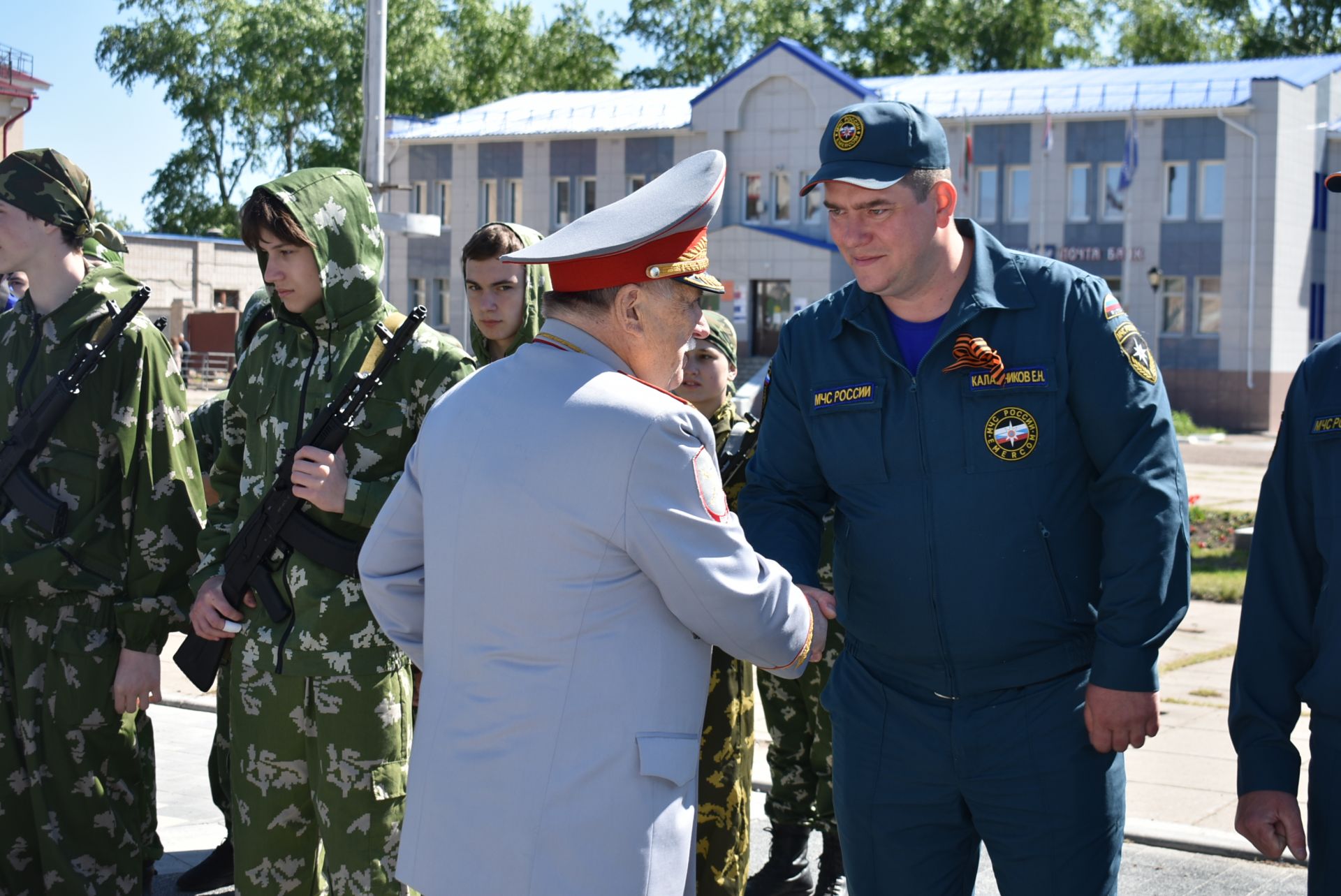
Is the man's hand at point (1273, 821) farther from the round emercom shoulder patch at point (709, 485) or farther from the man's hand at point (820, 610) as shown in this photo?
the round emercom shoulder patch at point (709, 485)

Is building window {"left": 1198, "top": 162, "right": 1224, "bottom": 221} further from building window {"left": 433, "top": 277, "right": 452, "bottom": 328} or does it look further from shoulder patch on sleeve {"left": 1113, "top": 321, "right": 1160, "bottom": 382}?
shoulder patch on sleeve {"left": 1113, "top": 321, "right": 1160, "bottom": 382}

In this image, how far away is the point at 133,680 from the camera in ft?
15.0

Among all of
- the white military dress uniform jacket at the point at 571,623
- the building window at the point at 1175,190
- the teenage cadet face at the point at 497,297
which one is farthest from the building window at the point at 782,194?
the white military dress uniform jacket at the point at 571,623

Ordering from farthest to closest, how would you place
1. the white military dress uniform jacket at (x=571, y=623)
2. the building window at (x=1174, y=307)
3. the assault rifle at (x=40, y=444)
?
the building window at (x=1174, y=307) < the assault rifle at (x=40, y=444) < the white military dress uniform jacket at (x=571, y=623)

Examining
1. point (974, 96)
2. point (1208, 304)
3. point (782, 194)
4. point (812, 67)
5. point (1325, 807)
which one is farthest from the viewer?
point (782, 194)

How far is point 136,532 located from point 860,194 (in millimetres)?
2517

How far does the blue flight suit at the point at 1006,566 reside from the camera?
334cm

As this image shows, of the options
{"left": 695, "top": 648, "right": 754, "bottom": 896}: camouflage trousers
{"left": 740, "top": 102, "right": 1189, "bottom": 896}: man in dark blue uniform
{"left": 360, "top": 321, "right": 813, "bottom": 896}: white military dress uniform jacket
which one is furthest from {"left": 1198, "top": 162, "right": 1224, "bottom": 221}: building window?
{"left": 360, "top": 321, "right": 813, "bottom": 896}: white military dress uniform jacket

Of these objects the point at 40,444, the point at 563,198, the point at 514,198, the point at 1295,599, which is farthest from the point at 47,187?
the point at 514,198

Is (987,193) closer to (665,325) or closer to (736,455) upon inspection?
(736,455)

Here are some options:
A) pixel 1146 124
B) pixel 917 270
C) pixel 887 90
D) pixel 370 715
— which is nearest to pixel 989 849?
pixel 917 270

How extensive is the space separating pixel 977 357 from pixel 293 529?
194 cm

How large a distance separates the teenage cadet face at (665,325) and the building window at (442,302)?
47.7m

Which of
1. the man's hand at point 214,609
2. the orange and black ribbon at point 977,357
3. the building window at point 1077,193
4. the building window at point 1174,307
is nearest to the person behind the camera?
the orange and black ribbon at point 977,357
